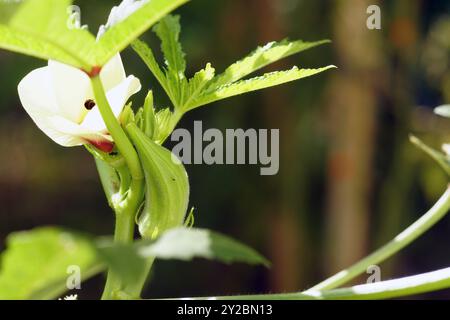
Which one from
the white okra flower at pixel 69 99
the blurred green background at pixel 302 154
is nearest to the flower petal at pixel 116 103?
the white okra flower at pixel 69 99

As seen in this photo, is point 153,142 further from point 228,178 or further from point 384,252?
point 228,178

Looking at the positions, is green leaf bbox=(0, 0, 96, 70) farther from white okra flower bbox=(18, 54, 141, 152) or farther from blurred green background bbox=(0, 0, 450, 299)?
blurred green background bbox=(0, 0, 450, 299)

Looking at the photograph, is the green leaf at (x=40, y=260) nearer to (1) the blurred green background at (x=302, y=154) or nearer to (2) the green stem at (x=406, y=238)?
(2) the green stem at (x=406, y=238)

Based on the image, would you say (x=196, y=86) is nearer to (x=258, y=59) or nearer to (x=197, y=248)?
(x=258, y=59)

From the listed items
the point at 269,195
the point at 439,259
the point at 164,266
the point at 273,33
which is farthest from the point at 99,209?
the point at 439,259

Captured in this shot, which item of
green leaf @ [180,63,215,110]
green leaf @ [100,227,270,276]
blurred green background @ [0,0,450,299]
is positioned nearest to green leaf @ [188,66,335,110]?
green leaf @ [180,63,215,110]

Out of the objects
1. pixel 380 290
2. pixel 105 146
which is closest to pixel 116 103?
pixel 105 146
